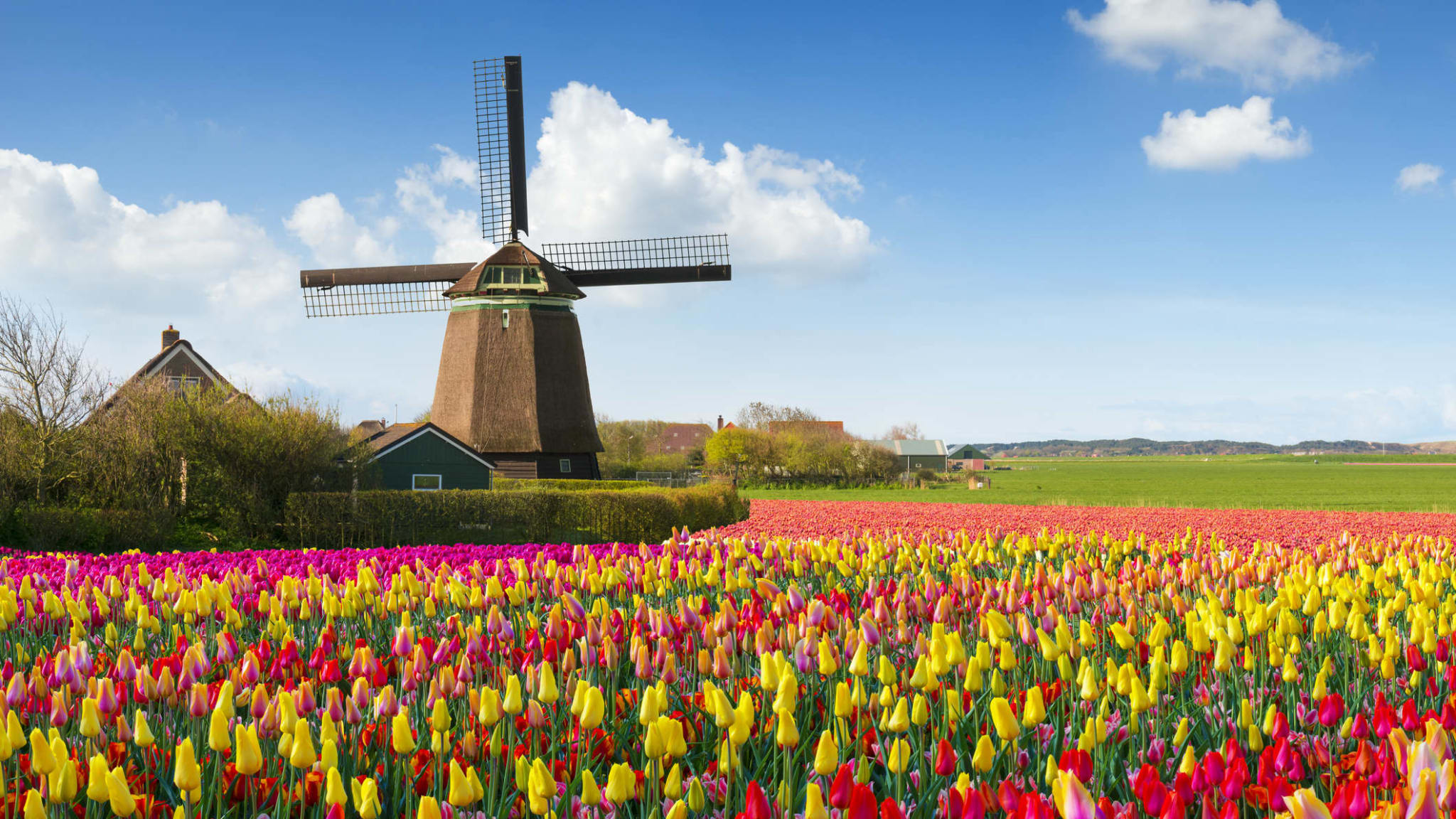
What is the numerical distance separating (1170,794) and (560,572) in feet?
14.7

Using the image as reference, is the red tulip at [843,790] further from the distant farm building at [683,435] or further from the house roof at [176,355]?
the distant farm building at [683,435]

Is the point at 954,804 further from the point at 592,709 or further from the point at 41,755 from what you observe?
the point at 41,755

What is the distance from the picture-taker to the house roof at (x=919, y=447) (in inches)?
3688

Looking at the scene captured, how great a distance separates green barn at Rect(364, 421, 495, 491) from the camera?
90.0 ft

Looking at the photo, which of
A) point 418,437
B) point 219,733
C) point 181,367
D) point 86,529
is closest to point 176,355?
point 181,367

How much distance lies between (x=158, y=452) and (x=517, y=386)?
10199mm

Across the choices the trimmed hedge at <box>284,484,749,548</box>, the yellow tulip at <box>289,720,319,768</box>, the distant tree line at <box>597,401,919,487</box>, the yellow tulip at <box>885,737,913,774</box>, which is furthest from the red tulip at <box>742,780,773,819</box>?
the distant tree line at <box>597,401,919,487</box>

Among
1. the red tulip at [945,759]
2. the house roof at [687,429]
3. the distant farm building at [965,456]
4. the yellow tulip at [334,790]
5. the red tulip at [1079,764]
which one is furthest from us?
the distant farm building at [965,456]

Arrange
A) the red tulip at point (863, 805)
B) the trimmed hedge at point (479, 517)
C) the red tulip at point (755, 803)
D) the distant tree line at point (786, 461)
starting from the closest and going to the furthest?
the red tulip at point (863, 805)
the red tulip at point (755, 803)
the trimmed hedge at point (479, 517)
the distant tree line at point (786, 461)

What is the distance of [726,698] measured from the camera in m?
3.01

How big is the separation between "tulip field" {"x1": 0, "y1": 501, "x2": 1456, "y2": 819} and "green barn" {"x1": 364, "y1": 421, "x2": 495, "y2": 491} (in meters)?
21.0

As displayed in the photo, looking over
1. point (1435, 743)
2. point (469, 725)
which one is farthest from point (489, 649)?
point (1435, 743)

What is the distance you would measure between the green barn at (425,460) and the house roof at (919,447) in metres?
68.4

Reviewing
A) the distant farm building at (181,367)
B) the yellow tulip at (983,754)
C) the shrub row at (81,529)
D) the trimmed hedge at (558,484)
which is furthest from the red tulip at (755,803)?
the distant farm building at (181,367)
